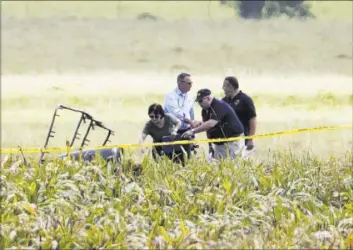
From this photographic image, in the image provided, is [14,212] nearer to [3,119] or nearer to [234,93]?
[234,93]

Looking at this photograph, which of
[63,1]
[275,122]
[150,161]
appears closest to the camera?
[150,161]

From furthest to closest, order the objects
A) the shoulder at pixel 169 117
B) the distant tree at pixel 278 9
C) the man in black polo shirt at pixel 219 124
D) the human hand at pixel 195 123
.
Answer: the distant tree at pixel 278 9
the human hand at pixel 195 123
the man in black polo shirt at pixel 219 124
the shoulder at pixel 169 117

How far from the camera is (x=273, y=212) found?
9.57m

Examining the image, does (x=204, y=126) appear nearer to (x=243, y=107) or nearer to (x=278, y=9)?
(x=243, y=107)

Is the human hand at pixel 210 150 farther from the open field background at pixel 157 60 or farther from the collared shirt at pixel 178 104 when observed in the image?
the open field background at pixel 157 60

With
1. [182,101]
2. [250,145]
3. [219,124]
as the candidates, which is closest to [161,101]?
[250,145]

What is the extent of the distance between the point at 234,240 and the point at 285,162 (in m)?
2.81

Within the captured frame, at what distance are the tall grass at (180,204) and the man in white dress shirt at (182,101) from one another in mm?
1124

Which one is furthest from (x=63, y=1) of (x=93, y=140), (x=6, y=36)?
(x=93, y=140)

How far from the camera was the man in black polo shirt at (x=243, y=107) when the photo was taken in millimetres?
12555

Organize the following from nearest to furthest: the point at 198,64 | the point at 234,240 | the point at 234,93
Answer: the point at 234,240, the point at 234,93, the point at 198,64

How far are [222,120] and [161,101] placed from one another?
8035 mm

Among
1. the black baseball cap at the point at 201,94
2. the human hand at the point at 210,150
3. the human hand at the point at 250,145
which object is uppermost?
the black baseball cap at the point at 201,94

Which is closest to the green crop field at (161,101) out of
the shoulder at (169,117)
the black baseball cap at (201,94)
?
the shoulder at (169,117)
